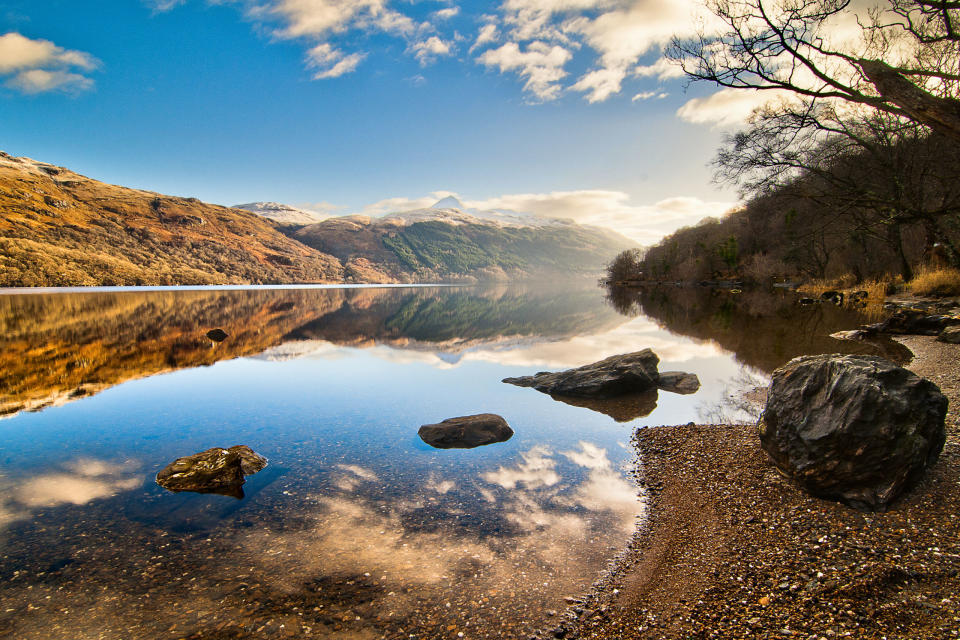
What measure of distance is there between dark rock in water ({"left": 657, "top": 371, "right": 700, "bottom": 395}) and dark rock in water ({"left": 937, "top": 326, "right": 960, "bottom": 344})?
10809 millimetres

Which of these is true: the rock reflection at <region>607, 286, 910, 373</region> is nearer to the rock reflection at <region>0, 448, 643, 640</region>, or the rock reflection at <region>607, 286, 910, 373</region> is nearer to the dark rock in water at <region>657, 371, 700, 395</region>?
the dark rock in water at <region>657, 371, 700, 395</region>

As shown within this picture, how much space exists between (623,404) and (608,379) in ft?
4.10

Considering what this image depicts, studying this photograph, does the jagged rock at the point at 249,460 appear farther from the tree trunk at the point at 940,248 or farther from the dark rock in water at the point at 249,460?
the tree trunk at the point at 940,248

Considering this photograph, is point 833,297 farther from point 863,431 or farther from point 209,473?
point 209,473

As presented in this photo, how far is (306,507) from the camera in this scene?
Answer: 7637 millimetres

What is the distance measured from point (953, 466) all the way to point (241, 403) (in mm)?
17823

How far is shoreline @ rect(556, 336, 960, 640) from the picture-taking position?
4195 millimetres

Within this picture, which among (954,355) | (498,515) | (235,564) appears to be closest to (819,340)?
(954,355)

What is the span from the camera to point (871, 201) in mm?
18969

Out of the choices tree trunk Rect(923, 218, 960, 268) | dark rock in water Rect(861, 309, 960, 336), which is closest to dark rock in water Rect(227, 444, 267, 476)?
dark rock in water Rect(861, 309, 960, 336)

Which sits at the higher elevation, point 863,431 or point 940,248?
point 940,248

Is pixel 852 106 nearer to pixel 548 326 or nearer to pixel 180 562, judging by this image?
pixel 548 326

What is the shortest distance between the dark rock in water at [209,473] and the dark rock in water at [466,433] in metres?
4.11

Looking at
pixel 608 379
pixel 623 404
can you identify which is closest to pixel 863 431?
pixel 623 404
